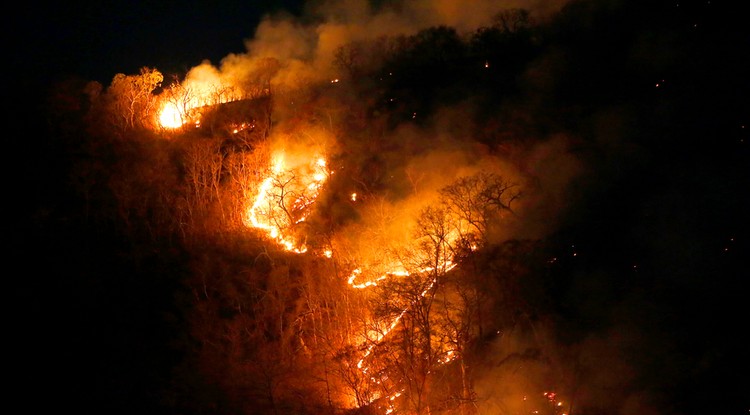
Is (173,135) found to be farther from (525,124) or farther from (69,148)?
(525,124)

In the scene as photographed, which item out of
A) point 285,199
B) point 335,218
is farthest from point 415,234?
point 285,199

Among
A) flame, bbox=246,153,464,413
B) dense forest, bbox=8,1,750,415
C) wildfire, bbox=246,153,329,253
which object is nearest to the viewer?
dense forest, bbox=8,1,750,415

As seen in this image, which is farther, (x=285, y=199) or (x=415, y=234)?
(x=285, y=199)

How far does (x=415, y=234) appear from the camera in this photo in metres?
14.4

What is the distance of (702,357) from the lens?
1227 cm

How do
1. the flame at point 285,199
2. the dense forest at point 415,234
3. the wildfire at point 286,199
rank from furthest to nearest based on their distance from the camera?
the wildfire at point 286,199 → the flame at point 285,199 → the dense forest at point 415,234

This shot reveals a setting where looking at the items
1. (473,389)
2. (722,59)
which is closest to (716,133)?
(722,59)

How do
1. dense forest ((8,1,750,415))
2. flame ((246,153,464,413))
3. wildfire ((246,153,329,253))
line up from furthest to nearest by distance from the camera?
wildfire ((246,153,329,253))
flame ((246,153,464,413))
dense forest ((8,1,750,415))

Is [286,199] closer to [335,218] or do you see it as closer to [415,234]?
[335,218]

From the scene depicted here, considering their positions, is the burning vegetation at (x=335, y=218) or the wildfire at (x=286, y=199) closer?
the burning vegetation at (x=335, y=218)

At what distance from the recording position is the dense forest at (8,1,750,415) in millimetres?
12570

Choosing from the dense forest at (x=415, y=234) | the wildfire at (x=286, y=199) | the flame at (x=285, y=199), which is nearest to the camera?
the dense forest at (x=415, y=234)

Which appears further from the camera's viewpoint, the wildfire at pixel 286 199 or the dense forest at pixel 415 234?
the wildfire at pixel 286 199

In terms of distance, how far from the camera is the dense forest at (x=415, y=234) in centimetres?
1257
